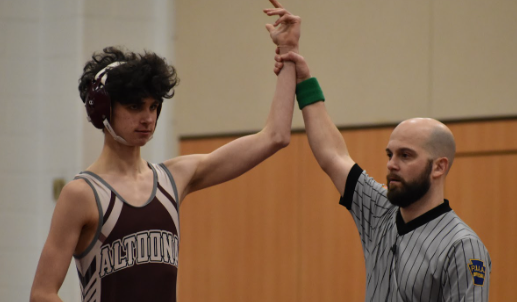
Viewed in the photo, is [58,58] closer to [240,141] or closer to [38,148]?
[38,148]

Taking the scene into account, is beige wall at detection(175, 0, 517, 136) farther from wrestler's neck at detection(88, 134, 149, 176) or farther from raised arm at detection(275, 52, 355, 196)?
wrestler's neck at detection(88, 134, 149, 176)

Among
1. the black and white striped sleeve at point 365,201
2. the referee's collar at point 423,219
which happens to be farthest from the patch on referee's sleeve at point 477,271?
the black and white striped sleeve at point 365,201

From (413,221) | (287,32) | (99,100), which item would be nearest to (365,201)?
(413,221)

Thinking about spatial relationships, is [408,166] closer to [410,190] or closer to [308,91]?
[410,190]

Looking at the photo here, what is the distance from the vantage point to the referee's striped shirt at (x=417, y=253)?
85.2 inches

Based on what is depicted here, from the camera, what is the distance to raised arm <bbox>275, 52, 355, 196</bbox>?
2670 millimetres

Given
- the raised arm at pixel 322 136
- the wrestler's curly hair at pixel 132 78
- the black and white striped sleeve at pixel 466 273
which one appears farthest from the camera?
the raised arm at pixel 322 136

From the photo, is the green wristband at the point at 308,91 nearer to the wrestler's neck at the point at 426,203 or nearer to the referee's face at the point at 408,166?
the referee's face at the point at 408,166

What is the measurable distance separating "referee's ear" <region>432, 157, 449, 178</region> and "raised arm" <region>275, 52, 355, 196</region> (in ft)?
1.21

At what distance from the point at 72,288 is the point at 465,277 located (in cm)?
334

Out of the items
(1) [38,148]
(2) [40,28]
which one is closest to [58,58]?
(2) [40,28]

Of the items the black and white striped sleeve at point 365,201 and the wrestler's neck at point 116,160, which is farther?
the black and white striped sleeve at point 365,201

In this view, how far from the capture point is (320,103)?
9.05 ft

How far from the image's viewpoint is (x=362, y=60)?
15.0ft
